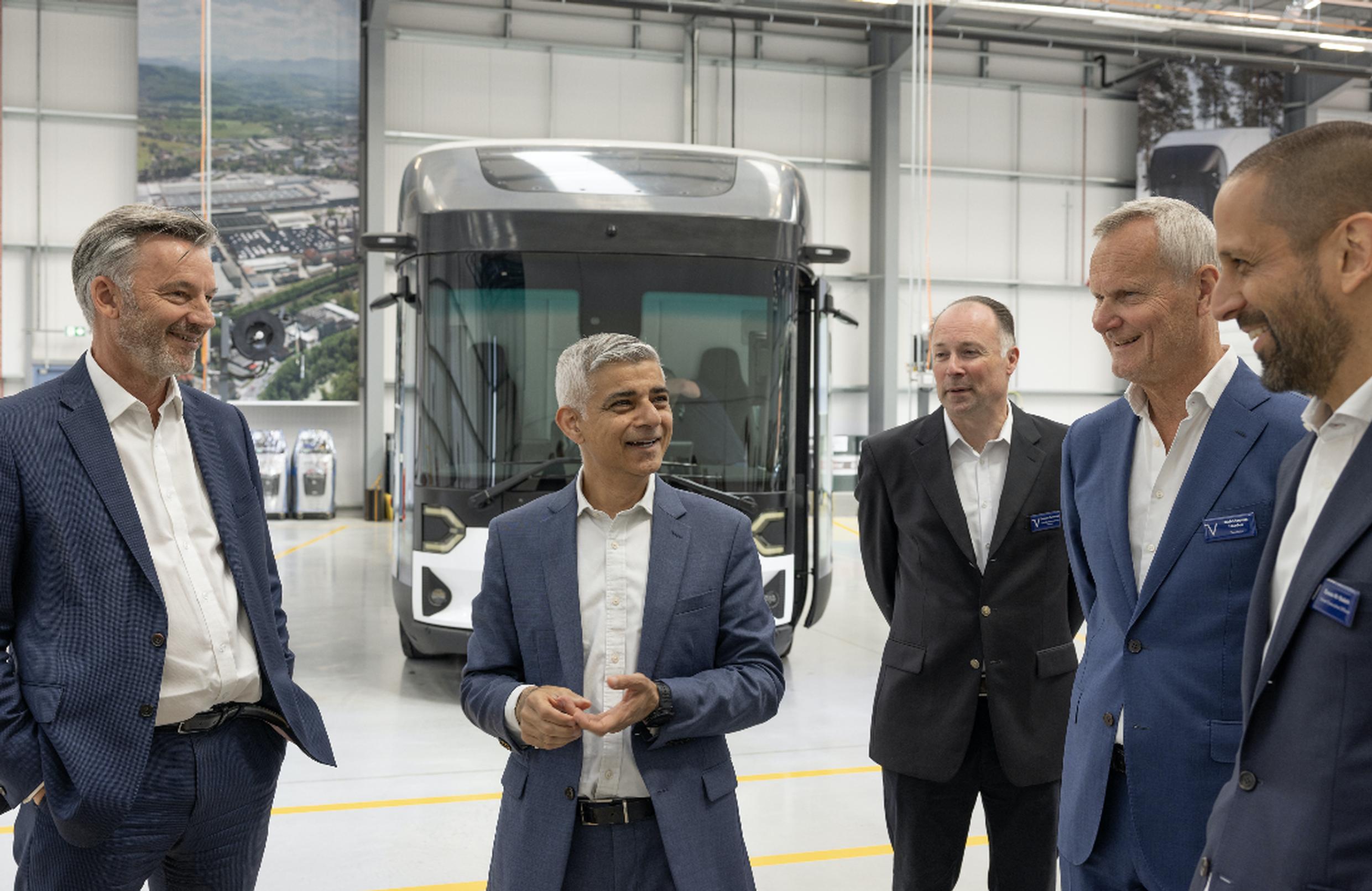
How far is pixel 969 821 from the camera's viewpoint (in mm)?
2914

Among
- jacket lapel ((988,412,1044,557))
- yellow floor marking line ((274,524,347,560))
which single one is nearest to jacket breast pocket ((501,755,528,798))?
jacket lapel ((988,412,1044,557))

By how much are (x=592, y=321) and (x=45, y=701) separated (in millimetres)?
4045

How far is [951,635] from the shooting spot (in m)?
2.94

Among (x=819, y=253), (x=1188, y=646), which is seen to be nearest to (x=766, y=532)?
(x=819, y=253)

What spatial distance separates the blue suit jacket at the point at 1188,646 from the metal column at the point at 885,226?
16.8m

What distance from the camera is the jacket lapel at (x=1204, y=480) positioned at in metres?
2.01

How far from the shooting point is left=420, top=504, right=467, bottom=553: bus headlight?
5.95m

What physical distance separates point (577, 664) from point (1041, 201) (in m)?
19.3

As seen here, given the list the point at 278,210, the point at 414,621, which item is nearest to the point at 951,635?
the point at 414,621

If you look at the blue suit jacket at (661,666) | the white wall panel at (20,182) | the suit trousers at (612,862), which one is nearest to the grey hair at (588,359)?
the blue suit jacket at (661,666)

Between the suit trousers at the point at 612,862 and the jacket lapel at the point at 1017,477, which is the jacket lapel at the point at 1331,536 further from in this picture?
the jacket lapel at the point at 1017,477

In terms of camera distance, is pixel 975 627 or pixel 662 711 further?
pixel 975 627

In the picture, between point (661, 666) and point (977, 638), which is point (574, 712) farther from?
point (977, 638)

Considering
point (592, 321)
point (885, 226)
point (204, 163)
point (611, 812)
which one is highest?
point (885, 226)
